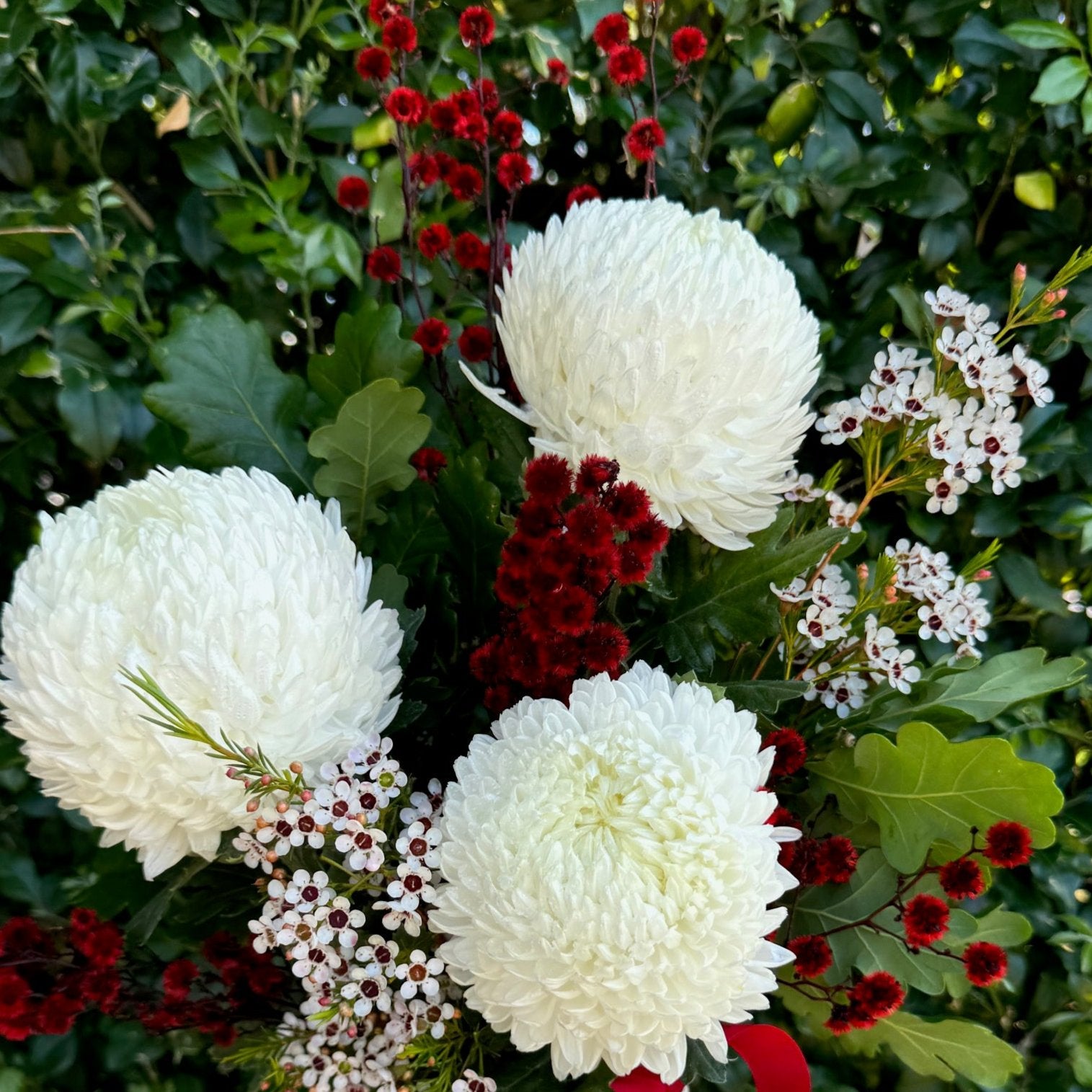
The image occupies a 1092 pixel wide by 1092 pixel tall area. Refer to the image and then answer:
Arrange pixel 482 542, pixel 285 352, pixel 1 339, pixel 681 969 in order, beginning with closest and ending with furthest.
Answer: pixel 681 969, pixel 482 542, pixel 1 339, pixel 285 352

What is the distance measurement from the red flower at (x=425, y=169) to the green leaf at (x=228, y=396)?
0.14 metres

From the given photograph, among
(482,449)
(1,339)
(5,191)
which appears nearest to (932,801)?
(482,449)

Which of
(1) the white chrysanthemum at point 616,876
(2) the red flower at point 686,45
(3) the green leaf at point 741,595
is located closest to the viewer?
(1) the white chrysanthemum at point 616,876

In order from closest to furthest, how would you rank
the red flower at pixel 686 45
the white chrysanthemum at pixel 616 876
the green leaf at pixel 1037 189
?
the white chrysanthemum at pixel 616 876 → the red flower at pixel 686 45 → the green leaf at pixel 1037 189

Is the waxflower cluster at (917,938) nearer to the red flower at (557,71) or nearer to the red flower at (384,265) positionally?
the red flower at (384,265)

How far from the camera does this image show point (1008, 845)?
441 millimetres

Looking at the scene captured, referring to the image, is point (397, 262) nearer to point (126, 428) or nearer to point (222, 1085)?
point (126, 428)

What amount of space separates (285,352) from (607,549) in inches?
20.2

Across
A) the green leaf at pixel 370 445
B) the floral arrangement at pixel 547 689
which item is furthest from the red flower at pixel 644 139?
the green leaf at pixel 370 445

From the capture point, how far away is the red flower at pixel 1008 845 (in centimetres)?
44

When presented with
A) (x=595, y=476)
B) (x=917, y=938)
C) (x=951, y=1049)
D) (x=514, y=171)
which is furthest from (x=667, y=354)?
(x=951, y=1049)

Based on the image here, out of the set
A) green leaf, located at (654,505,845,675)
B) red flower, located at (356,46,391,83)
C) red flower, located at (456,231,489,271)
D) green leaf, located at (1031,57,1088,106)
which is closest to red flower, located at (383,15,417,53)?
red flower, located at (356,46,391,83)

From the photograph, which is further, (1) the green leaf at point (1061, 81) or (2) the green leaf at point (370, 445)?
(1) the green leaf at point (1061, 81)

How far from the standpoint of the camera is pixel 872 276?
2.59 ft
